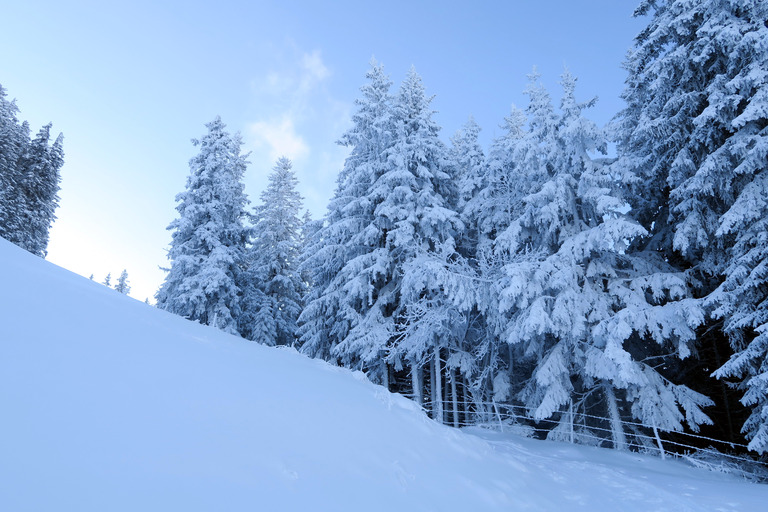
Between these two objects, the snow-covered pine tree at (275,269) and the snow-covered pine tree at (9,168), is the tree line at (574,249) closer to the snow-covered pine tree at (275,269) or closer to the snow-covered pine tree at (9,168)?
the snow-covered pine tree at (275,269)

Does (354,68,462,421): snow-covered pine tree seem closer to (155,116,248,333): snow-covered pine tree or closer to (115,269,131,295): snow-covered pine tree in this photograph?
(155,116,248,333): snow-covered pine tree

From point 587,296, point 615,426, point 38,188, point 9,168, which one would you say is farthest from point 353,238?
point 38,188

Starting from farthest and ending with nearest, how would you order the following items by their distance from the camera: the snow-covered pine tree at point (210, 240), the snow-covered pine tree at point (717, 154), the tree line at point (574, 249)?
the snow-covered pine tree at point (210, 240) < the tree line at point (574, 249) < the snow-covered pine tree at point (717, 154)

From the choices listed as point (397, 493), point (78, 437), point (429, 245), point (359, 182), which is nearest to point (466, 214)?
point (429, 245)

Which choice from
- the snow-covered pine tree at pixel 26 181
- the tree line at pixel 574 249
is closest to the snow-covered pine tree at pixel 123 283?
the snow-covered pine tree at pixel 26 181

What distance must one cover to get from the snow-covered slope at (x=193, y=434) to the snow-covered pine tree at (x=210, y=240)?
14.9 meters

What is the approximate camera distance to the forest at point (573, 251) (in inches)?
379

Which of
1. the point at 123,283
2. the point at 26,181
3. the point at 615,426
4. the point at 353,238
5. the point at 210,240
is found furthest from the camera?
the point at 123,283

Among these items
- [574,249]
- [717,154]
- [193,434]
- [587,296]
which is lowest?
[193,434]

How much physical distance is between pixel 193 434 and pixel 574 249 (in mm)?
10943

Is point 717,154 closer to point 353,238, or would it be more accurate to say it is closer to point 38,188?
point 353,238

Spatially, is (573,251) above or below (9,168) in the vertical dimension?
below

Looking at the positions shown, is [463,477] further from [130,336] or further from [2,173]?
[2,173]

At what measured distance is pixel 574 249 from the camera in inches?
452
